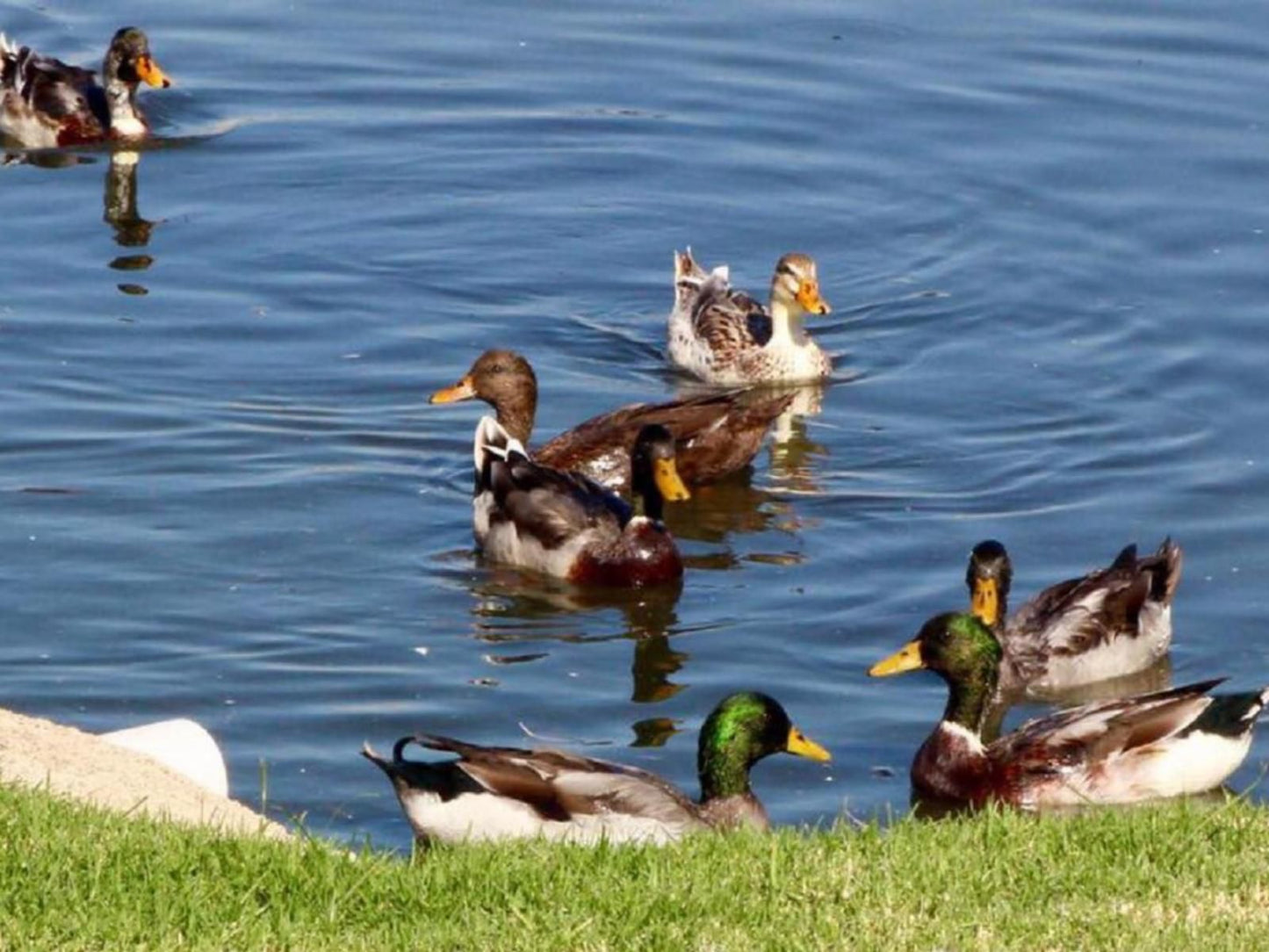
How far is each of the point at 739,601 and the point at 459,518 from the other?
1779mm

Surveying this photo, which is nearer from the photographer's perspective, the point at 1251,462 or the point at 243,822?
the point at 243,822

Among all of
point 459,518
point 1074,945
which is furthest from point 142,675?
point 1074,945

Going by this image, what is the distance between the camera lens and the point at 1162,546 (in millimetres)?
13062

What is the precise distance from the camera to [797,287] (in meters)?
17.0

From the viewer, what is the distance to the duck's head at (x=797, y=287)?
17.0 metres

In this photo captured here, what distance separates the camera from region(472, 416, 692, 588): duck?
14.2 meters

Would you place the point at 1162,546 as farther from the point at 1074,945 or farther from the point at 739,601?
the point at 1074,945

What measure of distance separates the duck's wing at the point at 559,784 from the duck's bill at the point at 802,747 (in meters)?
0.82

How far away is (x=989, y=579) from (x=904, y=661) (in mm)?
939

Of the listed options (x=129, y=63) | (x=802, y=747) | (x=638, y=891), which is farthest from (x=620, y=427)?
(x=638, y=891)

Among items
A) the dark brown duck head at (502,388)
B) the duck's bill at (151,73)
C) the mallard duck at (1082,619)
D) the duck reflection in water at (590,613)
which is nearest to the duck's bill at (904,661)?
the mallard duck at (1082,619)

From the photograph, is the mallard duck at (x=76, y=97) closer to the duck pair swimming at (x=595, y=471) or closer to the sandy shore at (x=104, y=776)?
the duck pair swimming at (x=595, y=471)

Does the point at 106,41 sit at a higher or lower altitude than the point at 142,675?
higher

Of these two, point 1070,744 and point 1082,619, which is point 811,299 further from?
point 1070,744
